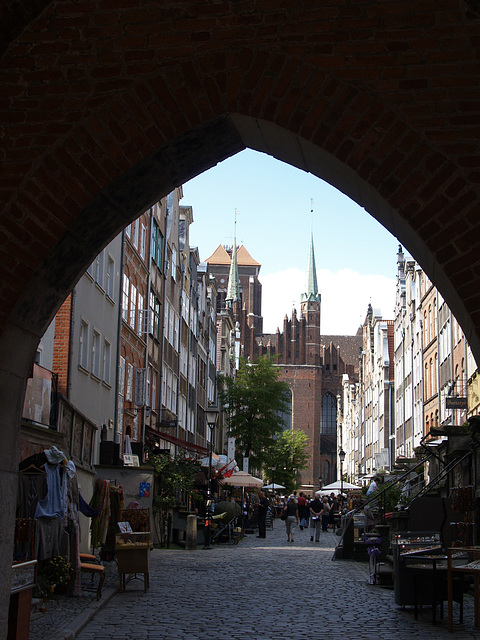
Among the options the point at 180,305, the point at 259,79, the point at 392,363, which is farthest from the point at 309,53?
the point at 392,363

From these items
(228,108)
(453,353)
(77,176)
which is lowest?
(77,176)

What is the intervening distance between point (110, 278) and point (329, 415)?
98.8 m

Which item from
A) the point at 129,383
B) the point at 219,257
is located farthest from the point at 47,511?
the point at 219,257

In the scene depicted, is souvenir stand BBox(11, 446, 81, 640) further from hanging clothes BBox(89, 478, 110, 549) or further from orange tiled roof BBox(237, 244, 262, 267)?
orange tiled roof BBox(237, 244, 262, 267)

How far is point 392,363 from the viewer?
68.2m

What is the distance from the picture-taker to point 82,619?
1084cm

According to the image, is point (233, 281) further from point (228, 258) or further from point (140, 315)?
point (140, 315)

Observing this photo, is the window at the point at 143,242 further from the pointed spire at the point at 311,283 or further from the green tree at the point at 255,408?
the pointed spire at the point at 311,283

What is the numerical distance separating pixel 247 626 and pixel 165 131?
6632 millimetres

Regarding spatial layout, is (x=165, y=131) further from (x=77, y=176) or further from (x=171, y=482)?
(x=171, y=482)

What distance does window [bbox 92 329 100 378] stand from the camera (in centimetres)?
2586

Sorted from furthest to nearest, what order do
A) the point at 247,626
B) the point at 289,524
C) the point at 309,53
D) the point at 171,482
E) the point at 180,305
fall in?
1. the point at 180,305
2. the point at 289,524
3. the point at 171,482
4. the point at 247,626
5. the point at 309,53

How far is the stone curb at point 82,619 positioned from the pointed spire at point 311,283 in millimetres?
108782

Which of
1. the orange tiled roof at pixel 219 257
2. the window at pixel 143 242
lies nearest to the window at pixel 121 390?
the window at pixel 143 242
